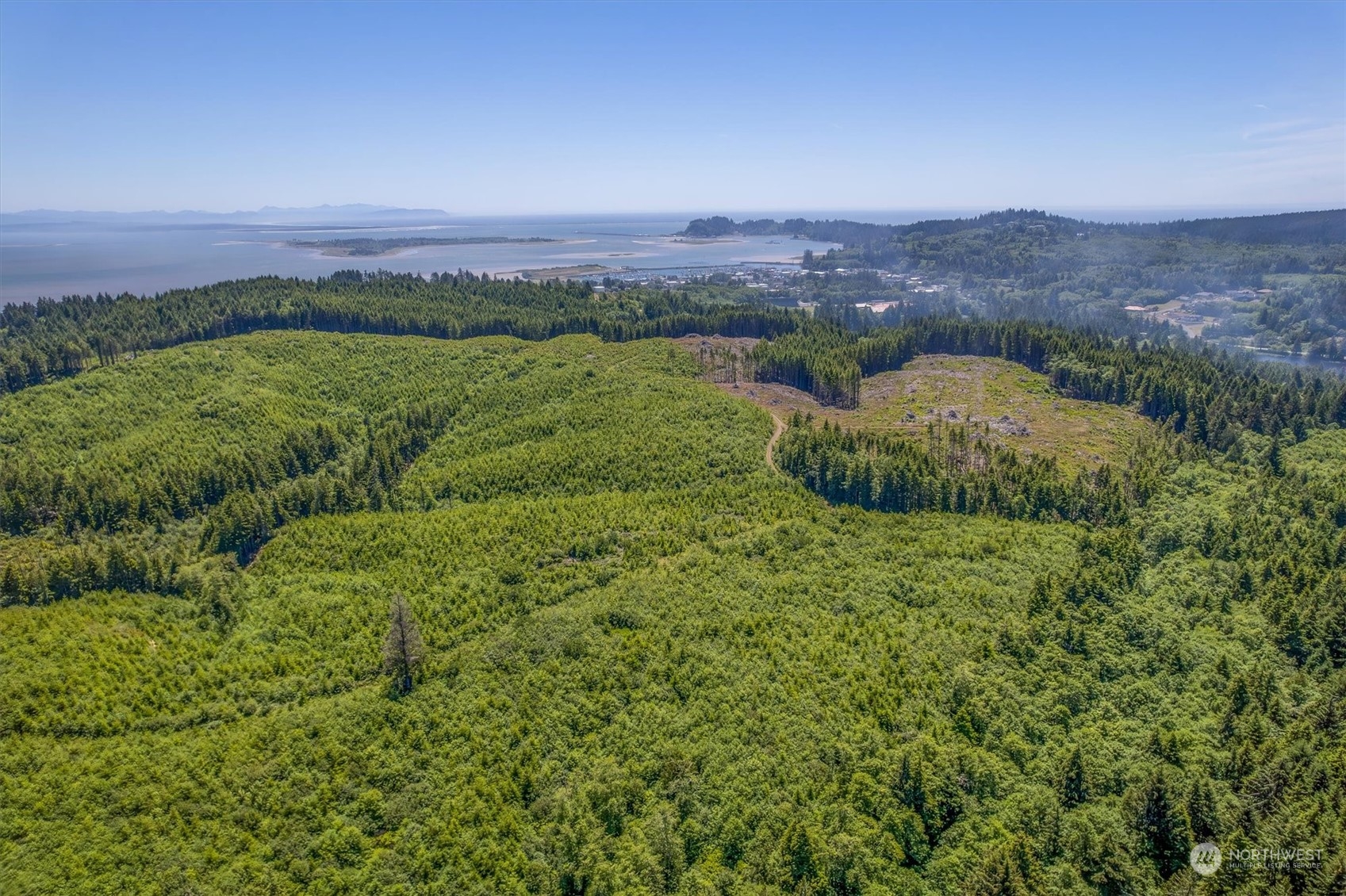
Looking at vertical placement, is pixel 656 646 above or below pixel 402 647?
below

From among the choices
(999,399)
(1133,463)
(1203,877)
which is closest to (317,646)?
(1203,877)

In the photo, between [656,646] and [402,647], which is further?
[656,646]

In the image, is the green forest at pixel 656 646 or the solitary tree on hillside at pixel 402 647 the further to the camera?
the solitary tree on hillside at pixel 402 647

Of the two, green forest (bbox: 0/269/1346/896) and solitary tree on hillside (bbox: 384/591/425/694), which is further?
solitary tree on hillside (bbox: 384/591/425/694)

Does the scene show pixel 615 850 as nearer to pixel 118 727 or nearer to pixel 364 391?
pixel 118 727
